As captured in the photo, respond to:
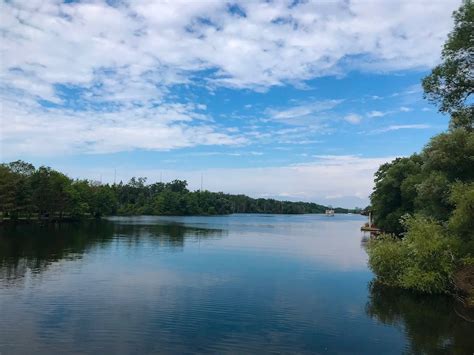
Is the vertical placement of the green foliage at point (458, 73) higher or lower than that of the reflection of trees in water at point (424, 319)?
higher

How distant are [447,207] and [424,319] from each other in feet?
37.6

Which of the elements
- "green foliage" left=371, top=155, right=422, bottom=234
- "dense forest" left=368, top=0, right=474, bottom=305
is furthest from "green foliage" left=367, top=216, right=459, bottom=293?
"green foliage" left=371, top=155, right=422, bottom=234

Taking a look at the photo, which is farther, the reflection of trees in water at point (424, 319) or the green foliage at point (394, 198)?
the green foliage at point (394, 198)

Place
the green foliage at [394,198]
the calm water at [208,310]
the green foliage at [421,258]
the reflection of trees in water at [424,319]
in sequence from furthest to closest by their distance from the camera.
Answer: the green foliage at [394,198] → the green foliage at [421,258] → the reflection of trees in water at [424,319] → the calm water at [208,310]

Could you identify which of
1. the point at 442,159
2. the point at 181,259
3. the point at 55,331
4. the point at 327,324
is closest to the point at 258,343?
the point at 327,324

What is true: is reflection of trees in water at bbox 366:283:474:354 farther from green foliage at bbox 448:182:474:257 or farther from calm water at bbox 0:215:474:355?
green foliage at bbox 448:182:474:257

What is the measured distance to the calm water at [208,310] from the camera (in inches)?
748

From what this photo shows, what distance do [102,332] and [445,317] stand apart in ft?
62.7

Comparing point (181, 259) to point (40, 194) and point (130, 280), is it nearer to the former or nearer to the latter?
point (130, 280)

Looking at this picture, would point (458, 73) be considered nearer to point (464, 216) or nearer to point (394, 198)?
point (464, 216)

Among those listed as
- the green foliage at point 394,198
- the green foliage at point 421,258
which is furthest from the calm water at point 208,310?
the green foliage at point 394,198

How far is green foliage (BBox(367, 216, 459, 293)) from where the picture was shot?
28.4 metres

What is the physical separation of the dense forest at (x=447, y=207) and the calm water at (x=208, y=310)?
187 centimetres

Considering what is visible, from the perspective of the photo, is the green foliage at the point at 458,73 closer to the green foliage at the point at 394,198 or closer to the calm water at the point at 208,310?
the calm water at the point at 208,310
